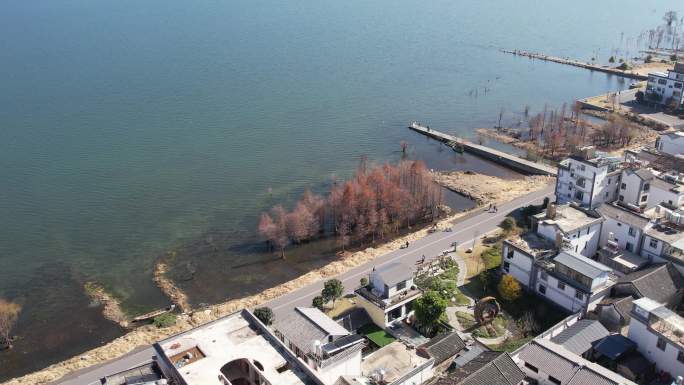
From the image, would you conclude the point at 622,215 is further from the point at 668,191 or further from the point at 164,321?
the point at 164,321

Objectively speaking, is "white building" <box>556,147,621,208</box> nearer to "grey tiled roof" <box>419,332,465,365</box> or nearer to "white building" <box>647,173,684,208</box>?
"white building" <box>647,173,684,208</box>

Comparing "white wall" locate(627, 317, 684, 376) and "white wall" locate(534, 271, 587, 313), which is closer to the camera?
"white wall" locate(627, 317, 684, 376)

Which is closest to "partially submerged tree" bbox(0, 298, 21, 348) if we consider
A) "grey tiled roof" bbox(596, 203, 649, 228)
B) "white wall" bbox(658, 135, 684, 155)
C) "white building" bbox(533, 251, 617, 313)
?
"white building" bbox(533, 251, 617, 313)

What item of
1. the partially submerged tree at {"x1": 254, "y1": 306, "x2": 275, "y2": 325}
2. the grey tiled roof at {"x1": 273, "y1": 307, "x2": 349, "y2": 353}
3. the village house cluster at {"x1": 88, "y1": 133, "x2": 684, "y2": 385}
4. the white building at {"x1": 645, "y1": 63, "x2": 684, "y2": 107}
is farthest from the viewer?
Answer: the white building at {"x1": 645, "y1": 63, "x2": 684, "y2": 107}

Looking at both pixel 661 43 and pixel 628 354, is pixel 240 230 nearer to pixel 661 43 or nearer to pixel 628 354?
pixel 628 354

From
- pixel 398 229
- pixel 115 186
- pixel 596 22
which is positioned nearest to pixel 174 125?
pixel 115 186

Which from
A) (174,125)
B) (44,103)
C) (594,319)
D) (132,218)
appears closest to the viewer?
(594,319)
